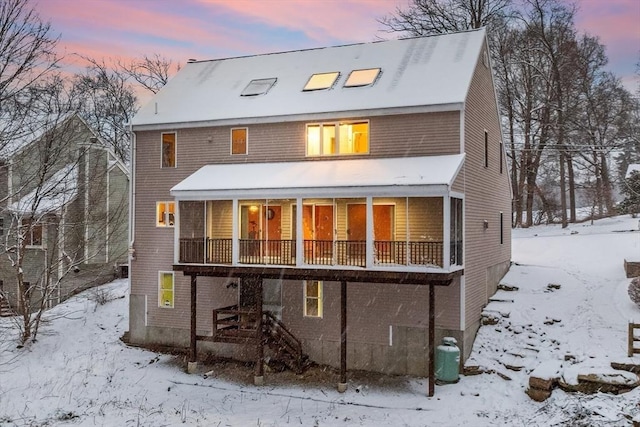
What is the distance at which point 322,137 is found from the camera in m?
18.9

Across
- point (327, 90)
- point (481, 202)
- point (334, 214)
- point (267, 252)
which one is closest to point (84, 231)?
point (267, 252)

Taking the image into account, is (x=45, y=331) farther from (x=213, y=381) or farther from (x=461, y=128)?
(x=461, y=128)

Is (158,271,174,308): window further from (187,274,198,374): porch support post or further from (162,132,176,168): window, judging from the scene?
(162,132,176,168): window

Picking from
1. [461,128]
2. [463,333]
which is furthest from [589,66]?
[463,333]

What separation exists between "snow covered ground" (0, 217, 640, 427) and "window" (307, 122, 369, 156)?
7.38 metres

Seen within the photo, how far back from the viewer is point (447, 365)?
51.8ft

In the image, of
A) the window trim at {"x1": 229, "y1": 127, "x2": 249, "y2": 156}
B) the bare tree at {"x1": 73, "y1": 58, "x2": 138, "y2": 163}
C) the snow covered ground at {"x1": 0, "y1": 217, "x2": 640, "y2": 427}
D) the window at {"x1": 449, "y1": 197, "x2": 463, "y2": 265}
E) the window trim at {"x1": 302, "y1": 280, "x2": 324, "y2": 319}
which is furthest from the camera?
the bare tree at {"x1": 73, "y1": 58, "x2": 138, "y2": 163}

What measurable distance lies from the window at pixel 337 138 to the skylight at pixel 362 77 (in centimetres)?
201

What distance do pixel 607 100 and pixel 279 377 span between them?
30.7 m

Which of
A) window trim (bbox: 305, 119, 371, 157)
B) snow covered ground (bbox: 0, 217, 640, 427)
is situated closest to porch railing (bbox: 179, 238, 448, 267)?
window trim (bbox: 305, 119, 371, 157)

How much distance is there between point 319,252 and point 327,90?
644 cm

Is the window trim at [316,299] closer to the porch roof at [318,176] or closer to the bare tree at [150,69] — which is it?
the porch roof at [318,176]

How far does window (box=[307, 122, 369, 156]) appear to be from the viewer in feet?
60.5

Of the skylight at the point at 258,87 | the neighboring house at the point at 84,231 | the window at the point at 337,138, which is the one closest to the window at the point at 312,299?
the window at the point at 337,138
